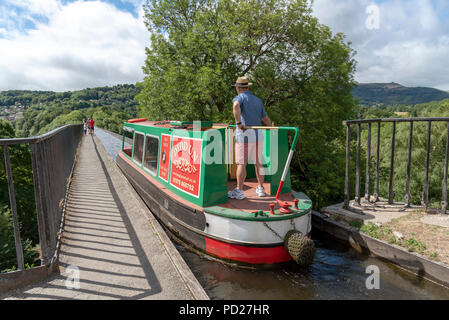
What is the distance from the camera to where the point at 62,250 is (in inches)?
150

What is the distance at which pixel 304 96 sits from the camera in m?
12.4

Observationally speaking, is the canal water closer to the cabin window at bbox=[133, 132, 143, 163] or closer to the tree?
the cabin window at bbox=[133, 132, 143, 163]

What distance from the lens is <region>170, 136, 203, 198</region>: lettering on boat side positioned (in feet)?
16.1

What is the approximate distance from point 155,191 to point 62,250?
290 centimetres

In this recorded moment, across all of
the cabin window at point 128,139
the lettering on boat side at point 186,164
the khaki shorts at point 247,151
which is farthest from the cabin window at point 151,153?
the khaki shorts at point 247,151

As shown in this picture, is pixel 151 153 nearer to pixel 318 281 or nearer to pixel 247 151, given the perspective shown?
pixel 247 151
